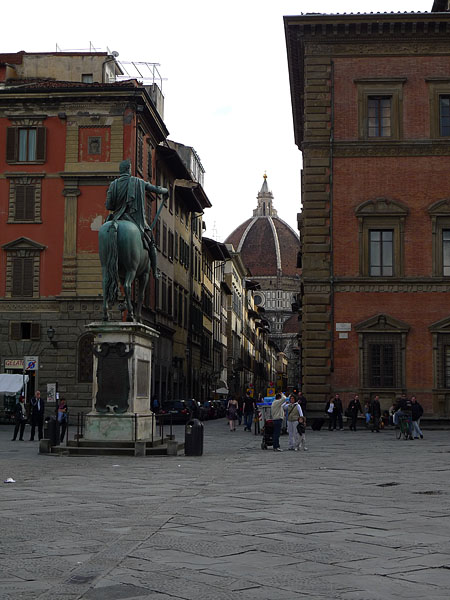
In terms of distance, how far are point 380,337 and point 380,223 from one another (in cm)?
465

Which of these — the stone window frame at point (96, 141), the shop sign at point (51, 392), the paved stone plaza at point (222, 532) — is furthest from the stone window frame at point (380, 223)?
the paved stone plaza at point (222, 532)

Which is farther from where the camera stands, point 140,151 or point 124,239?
point 140,151

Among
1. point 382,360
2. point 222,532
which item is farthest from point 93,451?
point 382,360

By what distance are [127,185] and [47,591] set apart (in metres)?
16.6

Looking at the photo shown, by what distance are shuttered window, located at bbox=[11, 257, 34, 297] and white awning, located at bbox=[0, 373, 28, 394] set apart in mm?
4782

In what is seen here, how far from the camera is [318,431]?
3666cm

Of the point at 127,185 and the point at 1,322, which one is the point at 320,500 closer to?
the point at 127,185

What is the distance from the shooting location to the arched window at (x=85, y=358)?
143 feet

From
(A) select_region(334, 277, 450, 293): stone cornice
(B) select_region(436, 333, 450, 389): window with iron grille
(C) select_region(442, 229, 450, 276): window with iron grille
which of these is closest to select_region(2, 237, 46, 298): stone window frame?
(A) select_region(334, 277, 450, 293): stone cornice

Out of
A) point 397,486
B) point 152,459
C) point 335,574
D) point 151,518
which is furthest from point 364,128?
point 335,574

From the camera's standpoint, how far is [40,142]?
149 feet

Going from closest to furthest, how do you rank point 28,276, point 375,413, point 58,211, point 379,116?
point 375,413 → point 379,116 → point 28,276 → point 58,211

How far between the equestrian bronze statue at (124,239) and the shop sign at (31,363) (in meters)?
20.5

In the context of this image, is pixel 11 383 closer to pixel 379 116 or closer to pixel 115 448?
pixel 379 116
